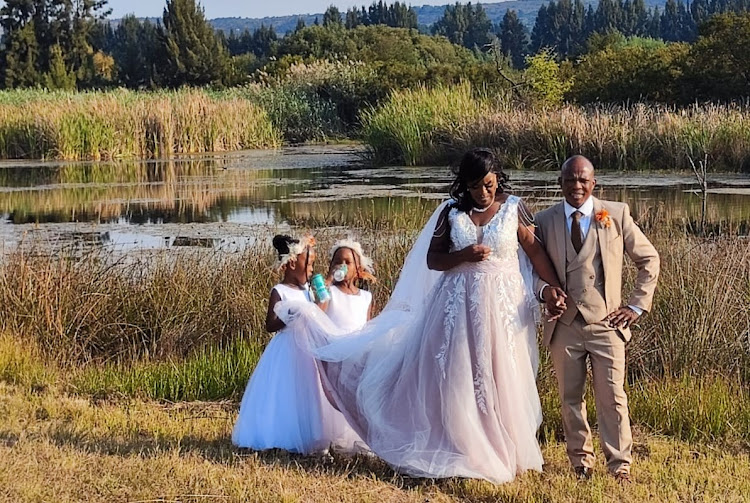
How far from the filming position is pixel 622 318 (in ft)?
13.1

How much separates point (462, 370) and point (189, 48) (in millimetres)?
54873

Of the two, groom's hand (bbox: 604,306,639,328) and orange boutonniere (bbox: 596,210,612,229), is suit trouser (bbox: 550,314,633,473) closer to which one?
groom's hand (bbox: 604,306,639,328)

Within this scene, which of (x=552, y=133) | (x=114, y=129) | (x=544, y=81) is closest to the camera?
(x=552, y=133)

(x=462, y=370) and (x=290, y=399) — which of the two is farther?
(x=290, y=399)

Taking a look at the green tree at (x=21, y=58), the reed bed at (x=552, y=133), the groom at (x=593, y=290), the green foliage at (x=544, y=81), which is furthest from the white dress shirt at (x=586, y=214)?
the green tree at (x=21, y=58)

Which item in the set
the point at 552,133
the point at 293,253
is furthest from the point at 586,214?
the point at 552,133

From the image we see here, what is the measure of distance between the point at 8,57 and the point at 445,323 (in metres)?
57.8

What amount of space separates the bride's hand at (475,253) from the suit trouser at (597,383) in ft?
1.39

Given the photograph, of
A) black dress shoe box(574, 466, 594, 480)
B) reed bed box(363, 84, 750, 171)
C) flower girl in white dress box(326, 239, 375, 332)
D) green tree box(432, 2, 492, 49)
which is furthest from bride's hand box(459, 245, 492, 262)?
green tree box(432, 2, 492, 49)

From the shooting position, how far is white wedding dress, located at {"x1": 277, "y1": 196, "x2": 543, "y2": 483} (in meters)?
4.13

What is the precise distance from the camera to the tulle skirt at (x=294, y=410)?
460 centimetres

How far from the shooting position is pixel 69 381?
6234mm

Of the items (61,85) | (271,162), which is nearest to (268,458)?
(271,162)

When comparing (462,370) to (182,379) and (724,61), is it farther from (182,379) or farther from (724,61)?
(724,61)
